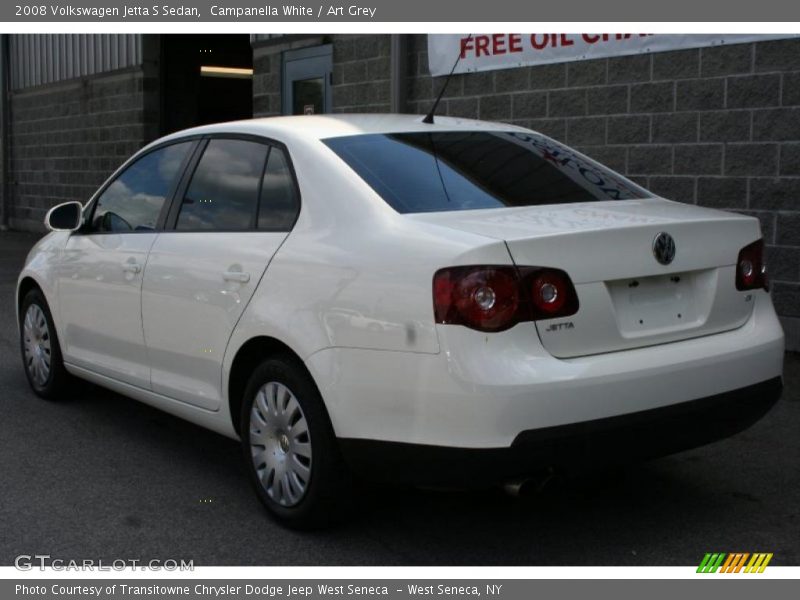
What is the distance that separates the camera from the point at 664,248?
148 inches

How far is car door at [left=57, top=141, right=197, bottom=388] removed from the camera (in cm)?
510

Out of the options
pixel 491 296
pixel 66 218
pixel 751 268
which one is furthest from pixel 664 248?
pixel 66 218

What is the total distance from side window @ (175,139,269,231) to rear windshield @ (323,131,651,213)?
440mm

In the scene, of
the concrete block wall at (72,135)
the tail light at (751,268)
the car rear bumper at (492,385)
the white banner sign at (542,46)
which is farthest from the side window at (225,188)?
the concrete block wall at (72,135)

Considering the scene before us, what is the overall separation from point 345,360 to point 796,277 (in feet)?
16.0

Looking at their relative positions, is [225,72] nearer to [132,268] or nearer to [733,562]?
[132,268]

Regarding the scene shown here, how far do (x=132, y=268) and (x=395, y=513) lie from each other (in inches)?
69.9

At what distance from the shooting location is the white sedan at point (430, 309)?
3.45 meters

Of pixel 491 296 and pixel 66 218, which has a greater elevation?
pixel 66 218

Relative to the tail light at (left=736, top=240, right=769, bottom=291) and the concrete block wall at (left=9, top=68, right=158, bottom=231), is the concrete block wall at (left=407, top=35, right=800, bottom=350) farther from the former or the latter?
the concrete block wall at (left=9, top=68, right=158, bottom=231)

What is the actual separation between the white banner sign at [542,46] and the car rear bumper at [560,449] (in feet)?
14.2

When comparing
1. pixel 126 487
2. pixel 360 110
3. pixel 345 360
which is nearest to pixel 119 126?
pixel 360 110

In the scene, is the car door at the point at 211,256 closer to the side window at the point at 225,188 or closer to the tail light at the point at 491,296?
the side window at the point at 225,188

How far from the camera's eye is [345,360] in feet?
12.2
